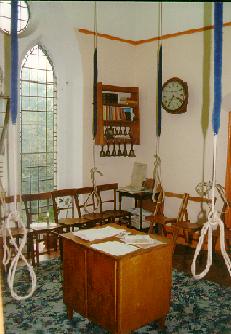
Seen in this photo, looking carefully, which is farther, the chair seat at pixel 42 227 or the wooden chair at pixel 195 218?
the wooden chair at pixel 195 218

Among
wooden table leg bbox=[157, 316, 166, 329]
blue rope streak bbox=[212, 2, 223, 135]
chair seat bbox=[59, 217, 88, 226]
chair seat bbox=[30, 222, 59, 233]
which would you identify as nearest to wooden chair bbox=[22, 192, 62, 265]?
chair seat bbox=[30, 222, 59, 233]

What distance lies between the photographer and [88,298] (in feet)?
11.7

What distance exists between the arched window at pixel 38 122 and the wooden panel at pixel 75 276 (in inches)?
115

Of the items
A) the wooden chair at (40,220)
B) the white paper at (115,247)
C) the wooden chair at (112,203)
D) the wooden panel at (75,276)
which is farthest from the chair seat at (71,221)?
the white paper at (115,247)

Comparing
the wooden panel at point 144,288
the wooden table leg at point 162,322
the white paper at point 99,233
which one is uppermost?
the white paper at point 99,233

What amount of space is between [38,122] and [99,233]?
3.17 meters

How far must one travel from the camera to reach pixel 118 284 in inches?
129

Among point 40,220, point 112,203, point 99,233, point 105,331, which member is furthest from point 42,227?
point 105,331

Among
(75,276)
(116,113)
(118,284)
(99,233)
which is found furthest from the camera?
(116,113)

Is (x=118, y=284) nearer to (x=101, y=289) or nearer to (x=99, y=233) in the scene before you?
(x=101, y=289)

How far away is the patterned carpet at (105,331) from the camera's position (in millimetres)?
3734

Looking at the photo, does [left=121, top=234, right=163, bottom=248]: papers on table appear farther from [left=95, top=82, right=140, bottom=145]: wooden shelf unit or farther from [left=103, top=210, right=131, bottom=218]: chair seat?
[left=95, top=82, right=140, bottom=145]: wooden shelf unit

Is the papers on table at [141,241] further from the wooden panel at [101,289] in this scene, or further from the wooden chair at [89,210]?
the wooden chair at [89,210]

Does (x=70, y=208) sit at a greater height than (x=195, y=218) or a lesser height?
greater
